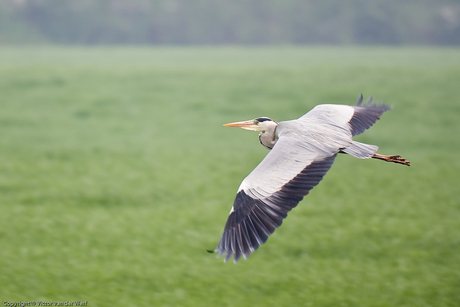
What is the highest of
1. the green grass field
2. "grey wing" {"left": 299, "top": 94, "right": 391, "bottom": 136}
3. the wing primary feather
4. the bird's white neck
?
"grey wing" {"left": 299, "top": 94, "right": 391, "bottom": 136}

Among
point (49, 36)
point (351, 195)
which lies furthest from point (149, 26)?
point (351, 195)

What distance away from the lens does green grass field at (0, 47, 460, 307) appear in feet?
25.3

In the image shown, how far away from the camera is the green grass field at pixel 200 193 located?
7.72m

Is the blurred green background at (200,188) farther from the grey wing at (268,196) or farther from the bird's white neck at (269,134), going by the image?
the grey wing at (268,196)

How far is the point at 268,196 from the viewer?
440cm

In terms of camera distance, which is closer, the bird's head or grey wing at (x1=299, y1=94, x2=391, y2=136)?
the bird's head

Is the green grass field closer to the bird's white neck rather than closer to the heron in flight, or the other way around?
the bird's white neck

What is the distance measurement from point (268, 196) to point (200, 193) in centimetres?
851

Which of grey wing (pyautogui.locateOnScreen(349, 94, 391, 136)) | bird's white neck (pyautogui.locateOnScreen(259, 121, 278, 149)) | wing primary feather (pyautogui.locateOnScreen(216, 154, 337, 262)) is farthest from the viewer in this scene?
grey wing (pyautogui.locateOnScreen(349, 94, 391, 136))

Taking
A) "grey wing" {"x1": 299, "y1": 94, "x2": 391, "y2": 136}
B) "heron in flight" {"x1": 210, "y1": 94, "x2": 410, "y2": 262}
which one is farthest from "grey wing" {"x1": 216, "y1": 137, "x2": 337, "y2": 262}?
"grey wing" {"x1": 299, "y1": 94, "x2": 391, "y2": 136}

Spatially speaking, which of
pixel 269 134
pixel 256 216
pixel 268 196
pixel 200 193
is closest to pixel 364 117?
pixel 269 134

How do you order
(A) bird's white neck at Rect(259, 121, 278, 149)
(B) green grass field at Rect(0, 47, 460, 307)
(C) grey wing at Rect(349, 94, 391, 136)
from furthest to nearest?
(B) green grass field at Rect(0, 47, 460, 307) < (C) grey wing at Rect(349, 94, 391, 136) < (A) bird's white neck at Rect(259, 121, 278, 149)

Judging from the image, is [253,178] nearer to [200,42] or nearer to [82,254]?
[82,254]

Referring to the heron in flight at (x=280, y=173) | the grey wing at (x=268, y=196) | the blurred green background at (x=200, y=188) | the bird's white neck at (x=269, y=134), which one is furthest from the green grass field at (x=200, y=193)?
the grey wing at (x=268, y=196)
